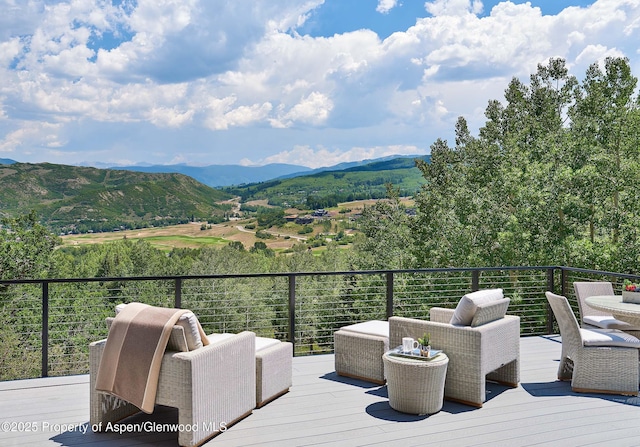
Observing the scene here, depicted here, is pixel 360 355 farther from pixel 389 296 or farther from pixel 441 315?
pixel 389 296

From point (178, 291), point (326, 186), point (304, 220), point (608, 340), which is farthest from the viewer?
point (326, 186)

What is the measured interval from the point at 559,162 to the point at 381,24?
378 inches

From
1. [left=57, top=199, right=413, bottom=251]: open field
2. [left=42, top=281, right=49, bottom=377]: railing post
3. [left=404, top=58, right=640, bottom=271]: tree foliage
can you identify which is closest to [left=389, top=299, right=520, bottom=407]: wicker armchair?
[left=42, top=281, right=49, bottom=377]: railing post

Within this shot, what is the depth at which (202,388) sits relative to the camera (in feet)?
10.7

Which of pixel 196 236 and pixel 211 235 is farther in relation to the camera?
pixel 196 236

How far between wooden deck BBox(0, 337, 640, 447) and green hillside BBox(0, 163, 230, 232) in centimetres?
2713

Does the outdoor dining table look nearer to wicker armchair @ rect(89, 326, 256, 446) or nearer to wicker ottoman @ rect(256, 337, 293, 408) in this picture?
wicker ottoman @ rect(256, 337, 293, 408)

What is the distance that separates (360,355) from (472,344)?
1053 mm

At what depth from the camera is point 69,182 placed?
3728 centimetres

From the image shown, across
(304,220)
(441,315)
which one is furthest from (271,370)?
(304,220)

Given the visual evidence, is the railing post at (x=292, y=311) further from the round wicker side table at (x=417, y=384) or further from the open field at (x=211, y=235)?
the open field at (x=211, y=235)

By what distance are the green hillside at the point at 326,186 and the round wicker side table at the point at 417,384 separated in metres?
28.0

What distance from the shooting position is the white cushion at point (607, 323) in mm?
4910

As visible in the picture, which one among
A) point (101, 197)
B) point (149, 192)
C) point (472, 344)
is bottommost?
point (472, 344)
